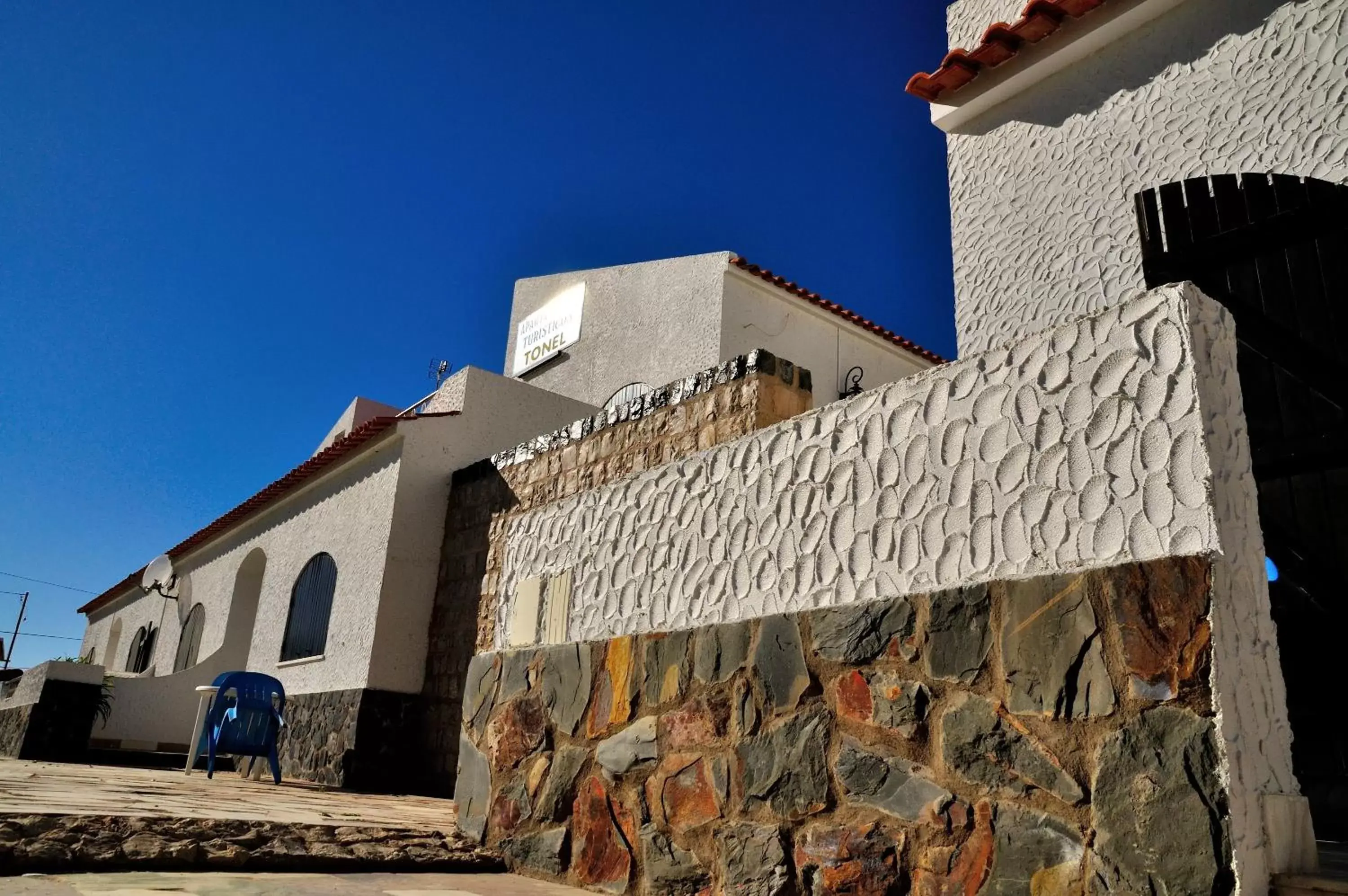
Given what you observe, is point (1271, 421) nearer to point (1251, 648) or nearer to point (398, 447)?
point (1251, 648)

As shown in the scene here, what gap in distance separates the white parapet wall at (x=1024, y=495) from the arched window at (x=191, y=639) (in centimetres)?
1283

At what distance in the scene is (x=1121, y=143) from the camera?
14.9ft

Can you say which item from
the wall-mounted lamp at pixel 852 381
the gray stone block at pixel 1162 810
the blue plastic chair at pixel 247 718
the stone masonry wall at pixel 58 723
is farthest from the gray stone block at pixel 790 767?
the stone masonry wall at pixel 58 723

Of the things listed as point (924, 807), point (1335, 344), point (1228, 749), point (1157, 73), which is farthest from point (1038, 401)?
point (1157, 73)

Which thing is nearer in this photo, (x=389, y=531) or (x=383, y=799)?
(x=383, y=799)

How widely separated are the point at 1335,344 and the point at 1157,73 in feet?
5.06

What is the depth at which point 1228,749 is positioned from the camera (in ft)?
6.04

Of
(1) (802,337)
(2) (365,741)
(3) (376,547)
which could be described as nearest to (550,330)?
(1) (802,337)

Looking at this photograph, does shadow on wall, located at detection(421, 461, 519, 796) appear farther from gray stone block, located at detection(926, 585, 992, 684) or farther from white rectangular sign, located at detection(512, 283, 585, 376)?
gray stone block, located at detection(926, 585, 992, 684)

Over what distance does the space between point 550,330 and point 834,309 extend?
4410mm

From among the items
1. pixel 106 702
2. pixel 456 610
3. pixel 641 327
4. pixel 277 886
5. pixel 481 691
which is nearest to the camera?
pixel 277 886

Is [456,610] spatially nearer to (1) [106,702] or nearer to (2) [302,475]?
(2) [302,475]

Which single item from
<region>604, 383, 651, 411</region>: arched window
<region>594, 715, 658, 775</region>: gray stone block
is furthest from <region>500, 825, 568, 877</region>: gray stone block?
<region>604, 383, 651, 411</region>: arched window

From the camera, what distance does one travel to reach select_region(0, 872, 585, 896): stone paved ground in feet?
9.09
